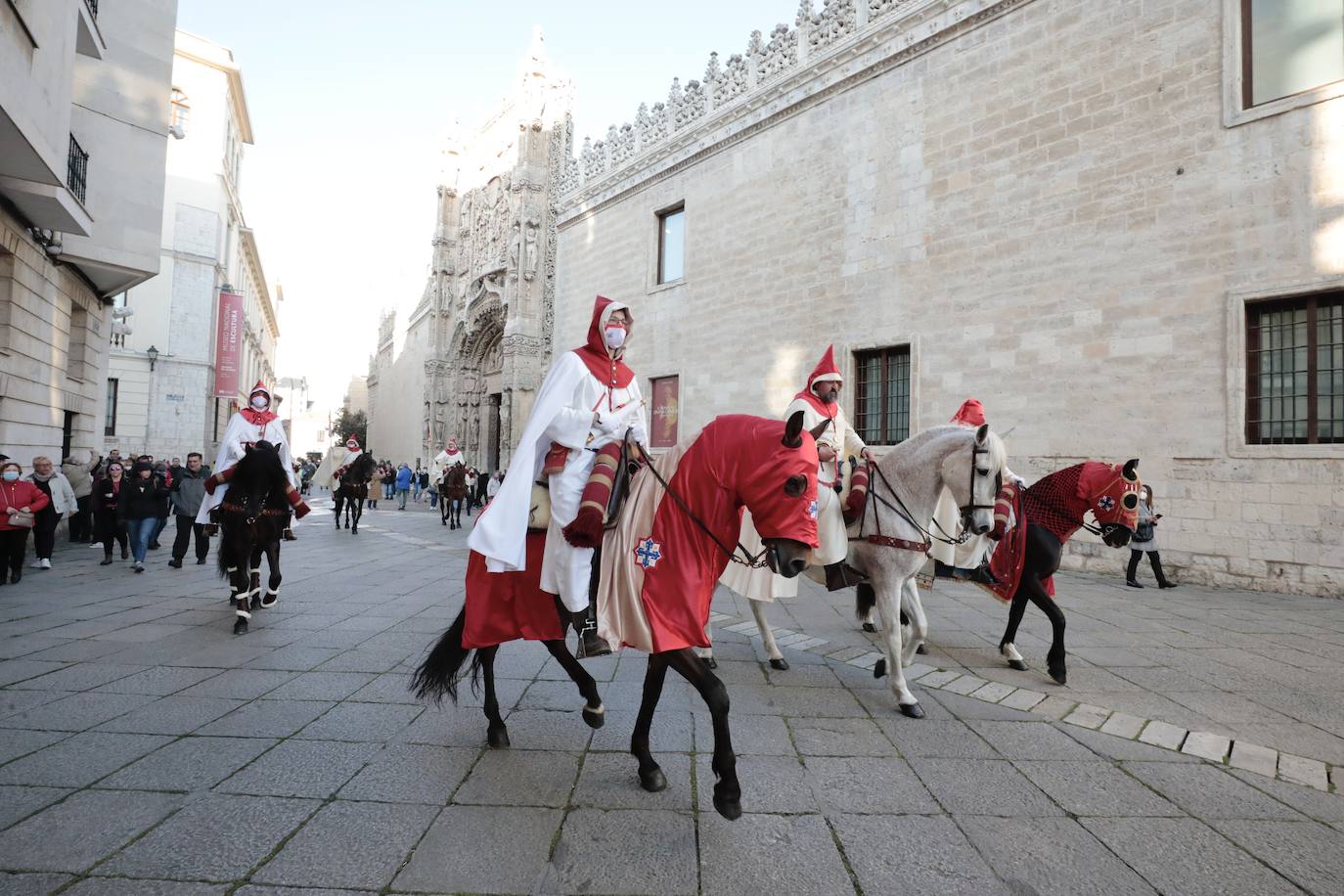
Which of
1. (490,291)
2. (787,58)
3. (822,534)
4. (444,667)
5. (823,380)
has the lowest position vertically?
(444,667)

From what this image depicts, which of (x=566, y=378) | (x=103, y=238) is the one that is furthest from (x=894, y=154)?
(x=103, y=238)

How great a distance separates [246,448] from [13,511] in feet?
12.9

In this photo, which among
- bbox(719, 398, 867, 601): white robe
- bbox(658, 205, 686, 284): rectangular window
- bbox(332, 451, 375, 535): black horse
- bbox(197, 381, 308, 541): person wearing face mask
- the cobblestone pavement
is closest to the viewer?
the cobblestone pavement

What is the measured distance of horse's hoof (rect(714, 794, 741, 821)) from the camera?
2.52m

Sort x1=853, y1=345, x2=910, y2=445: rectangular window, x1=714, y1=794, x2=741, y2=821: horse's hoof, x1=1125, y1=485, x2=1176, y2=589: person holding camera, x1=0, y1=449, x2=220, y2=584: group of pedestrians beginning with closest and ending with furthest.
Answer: x1=714, y1=794, x2=741, y2=821: horse's hoof
x1=1125, y1=485, x2=1176, y2=589: person holding camera
x1=0, y1=449, x2=220, y2=584: group of pedestrians
x1=853, y1=345, x2=910, y2=445: rectangular window

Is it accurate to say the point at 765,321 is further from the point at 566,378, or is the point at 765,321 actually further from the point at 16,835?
the point at 16,835

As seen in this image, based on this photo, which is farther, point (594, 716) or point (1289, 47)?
point (1289, 47)

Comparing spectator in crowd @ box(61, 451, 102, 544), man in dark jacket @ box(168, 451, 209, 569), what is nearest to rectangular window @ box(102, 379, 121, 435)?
spectator in crowd @ box(61, 451, 102, 544)

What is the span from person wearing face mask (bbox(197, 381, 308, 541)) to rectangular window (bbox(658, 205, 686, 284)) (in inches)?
458

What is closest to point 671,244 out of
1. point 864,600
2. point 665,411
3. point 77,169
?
point 665,411

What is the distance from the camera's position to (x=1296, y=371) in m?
8.03

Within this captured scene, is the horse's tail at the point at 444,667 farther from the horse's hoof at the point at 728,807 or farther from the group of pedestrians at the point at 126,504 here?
the group of pedestrians at the point at 126,504

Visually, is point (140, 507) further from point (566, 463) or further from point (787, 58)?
point (787, 58)

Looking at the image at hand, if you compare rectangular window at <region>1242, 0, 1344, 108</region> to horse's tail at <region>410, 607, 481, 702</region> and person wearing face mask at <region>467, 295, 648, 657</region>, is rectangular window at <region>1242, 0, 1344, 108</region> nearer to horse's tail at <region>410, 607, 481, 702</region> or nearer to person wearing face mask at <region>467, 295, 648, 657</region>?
person wearing face mask at <region>467, 295, 648, 657</region>
